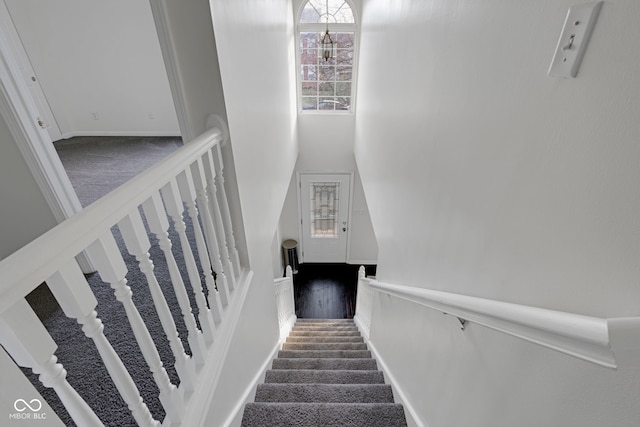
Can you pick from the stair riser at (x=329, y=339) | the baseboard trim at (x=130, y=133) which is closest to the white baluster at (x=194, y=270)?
the stair riser at (x=329, y=339)

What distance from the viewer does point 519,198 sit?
77 centimetres

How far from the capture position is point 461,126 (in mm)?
1125

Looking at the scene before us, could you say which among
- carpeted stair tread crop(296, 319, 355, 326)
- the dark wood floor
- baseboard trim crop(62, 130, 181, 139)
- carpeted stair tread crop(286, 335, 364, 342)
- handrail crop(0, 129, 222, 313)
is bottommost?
the dark wood floor

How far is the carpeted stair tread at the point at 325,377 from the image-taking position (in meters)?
2.37

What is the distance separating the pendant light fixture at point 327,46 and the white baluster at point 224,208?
363 centimetres

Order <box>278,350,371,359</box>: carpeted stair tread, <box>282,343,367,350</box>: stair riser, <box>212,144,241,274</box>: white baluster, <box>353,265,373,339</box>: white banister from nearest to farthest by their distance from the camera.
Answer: <box>212,144,241,274</box>: white baluster
<box>278,350,371,359</box>: carpeted stair tread
<box>282,343,367,350</box>: stair riser
<box>353,265,373,339</box>: white banister

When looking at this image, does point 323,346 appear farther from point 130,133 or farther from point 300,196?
point 130,133

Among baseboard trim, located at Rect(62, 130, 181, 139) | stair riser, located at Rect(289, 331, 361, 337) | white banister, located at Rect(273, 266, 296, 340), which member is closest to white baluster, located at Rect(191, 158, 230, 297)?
white banister, located at Rect(273, 266, 296, 340)

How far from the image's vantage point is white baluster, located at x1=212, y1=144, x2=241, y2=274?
4.76 feet

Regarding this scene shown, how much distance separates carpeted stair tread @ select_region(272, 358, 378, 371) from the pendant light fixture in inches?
154

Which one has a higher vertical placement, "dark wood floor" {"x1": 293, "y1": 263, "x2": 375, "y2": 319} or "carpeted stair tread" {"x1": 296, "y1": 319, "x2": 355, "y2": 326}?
"carpeted stair tread" {"x1": 296, "y1": 319, "x2": 355, "y2": 326}

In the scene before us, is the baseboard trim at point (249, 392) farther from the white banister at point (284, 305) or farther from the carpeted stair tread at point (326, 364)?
the white banister at point (284, 305)

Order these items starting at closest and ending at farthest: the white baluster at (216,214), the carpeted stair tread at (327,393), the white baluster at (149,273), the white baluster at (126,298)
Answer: the white baluster at (126,298), the white baluster at (149,273), the white baluster at (216,214), the carpeted stair tread at (327,393)

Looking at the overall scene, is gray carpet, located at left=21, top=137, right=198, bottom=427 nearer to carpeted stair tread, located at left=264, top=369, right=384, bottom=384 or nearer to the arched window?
carpeted stair tread, located at left=264, top=369, right=384, bottom=384
